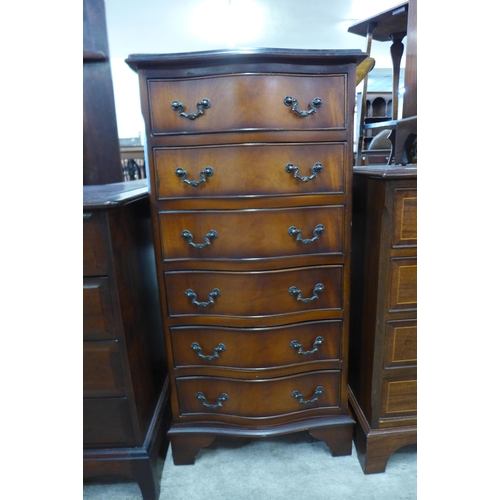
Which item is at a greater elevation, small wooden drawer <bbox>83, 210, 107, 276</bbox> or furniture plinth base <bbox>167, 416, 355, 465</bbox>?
small wooden drawer <bbox>83, 210, 107, 276</bbox>

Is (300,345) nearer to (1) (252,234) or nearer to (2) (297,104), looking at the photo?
(1) (252,234)

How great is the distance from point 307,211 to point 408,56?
1.96 feet

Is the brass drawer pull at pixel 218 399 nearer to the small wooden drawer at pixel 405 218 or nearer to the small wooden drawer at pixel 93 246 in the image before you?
the small wooden drawer at pixel 93 246

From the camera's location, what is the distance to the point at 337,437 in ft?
3.69

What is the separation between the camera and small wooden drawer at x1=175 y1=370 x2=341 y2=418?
104cm

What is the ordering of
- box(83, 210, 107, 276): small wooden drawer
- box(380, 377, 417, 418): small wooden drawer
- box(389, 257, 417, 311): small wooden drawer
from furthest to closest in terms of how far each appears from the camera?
box(380, 377, 417, 418): small wooden drawer → box(389, 257, 417, 311): small wooden drawer → box(83, 210, 107, 276): small wooden drawer

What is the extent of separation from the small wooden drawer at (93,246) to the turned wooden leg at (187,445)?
25.1 inches

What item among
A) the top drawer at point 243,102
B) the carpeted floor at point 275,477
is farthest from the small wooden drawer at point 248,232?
the carpeted floor at point 275,477

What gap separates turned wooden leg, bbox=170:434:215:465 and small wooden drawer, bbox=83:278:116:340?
47 cm

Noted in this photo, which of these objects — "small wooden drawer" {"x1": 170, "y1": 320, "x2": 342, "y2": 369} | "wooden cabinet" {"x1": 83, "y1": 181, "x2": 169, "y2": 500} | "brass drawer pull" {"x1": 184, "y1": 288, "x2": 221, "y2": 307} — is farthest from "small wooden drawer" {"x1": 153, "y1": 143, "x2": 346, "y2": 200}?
"small wooden drawer" {"x1": 170, "y1": 320, "x2": 342, "y2": 369}

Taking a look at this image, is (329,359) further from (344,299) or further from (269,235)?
(269,235)

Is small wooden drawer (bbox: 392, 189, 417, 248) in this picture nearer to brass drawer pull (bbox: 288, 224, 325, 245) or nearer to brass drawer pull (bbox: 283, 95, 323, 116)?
brass drawer pull (bbox: 288, 224, 325, 245)

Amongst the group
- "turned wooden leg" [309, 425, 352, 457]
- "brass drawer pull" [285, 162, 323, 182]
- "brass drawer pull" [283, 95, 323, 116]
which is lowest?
"turned wooden leg" [309, 425, 352, 457]
